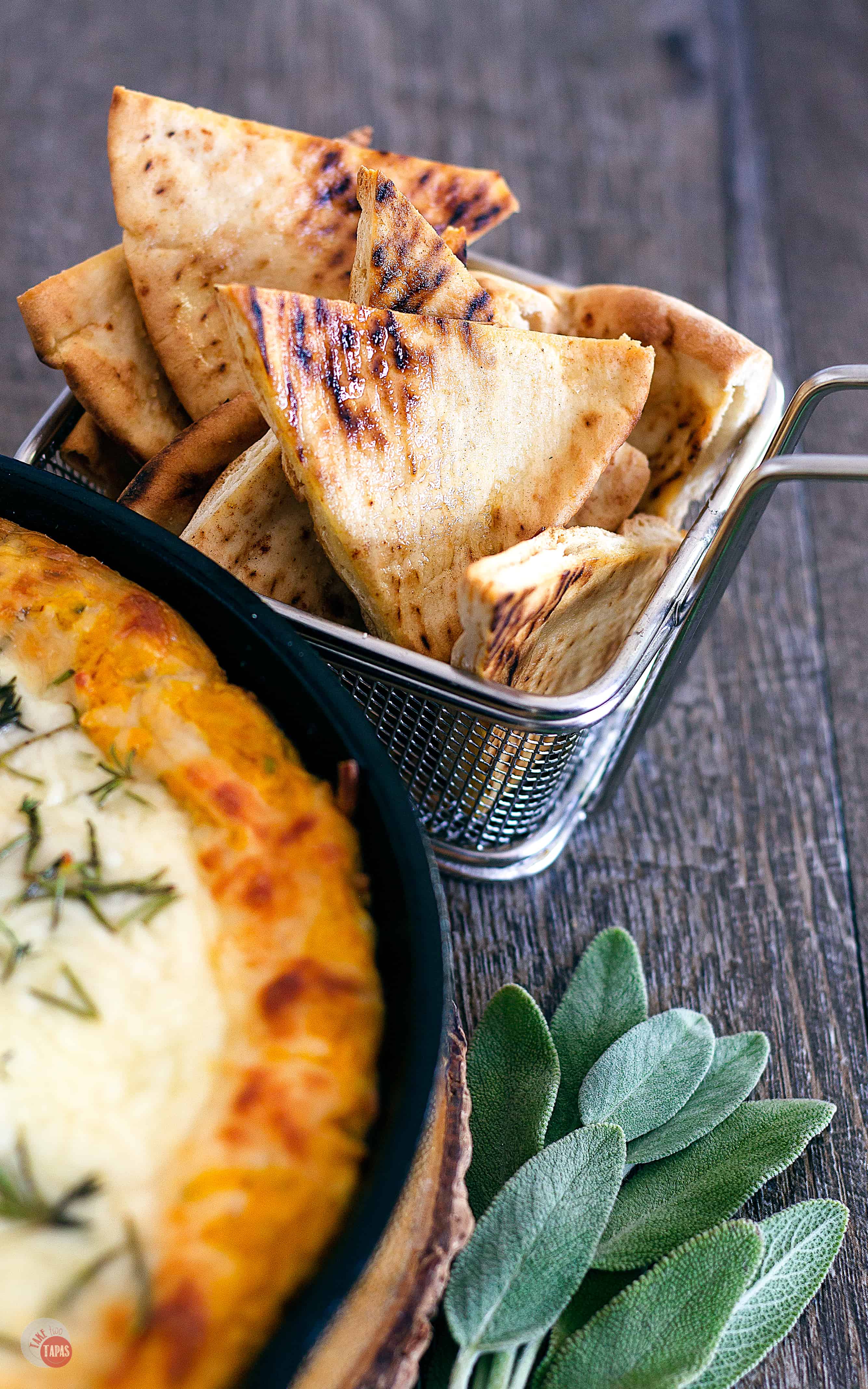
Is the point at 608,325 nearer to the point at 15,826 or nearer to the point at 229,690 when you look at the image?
the point at 229,690

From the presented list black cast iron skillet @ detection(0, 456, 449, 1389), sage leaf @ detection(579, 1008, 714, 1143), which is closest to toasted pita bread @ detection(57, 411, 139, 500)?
black cast iron skillet @ detection(0, 456, 449, 1389)

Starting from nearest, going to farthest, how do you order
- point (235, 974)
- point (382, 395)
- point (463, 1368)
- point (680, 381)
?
point (235, 974) → point (463, 1368) → point (382, 395) → point (680, 381)

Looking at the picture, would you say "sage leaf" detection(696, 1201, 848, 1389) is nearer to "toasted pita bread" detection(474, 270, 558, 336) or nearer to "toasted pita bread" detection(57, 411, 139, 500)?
"toasted pita bread" detection(474, 270, 558, 336)

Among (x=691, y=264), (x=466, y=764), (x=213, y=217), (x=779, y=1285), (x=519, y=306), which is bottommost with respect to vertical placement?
(x=779, y=1285)

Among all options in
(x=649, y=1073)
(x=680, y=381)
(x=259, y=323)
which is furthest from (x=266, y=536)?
(x=649, y=1073)

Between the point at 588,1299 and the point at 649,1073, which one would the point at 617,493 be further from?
the point at 588,1299

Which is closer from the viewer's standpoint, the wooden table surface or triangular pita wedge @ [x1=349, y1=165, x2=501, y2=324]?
triangular pita wedge @ [x1=349, y1=165, x2=501, y2=324]

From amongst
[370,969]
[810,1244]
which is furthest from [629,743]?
[370,969]
